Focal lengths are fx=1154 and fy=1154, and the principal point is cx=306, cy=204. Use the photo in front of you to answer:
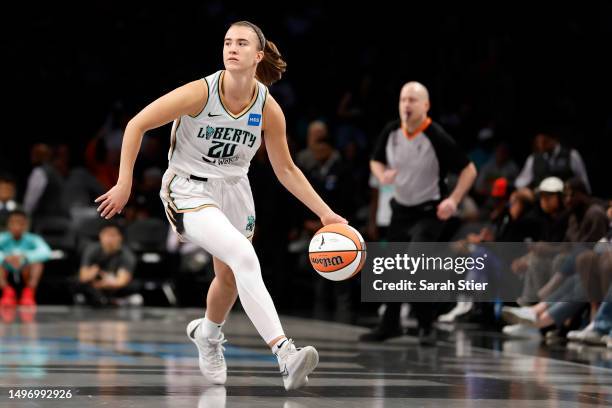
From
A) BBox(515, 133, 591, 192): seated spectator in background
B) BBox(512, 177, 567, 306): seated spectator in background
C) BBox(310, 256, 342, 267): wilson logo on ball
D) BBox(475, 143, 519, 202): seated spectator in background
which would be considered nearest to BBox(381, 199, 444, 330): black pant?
BBox(512, 177, 567, 306): seated spectator in background

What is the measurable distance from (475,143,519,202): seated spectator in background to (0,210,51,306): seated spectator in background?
565 cm

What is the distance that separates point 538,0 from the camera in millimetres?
17766

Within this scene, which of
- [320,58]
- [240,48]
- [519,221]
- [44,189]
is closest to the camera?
[240,48]

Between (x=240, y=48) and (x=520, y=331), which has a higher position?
(x=240, y=48)

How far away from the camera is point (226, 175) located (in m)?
6.72

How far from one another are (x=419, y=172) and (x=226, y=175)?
366 cm

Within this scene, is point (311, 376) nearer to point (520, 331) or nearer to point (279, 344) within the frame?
point (279, 344)

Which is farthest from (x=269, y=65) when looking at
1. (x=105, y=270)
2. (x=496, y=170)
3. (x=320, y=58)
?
(x=320, y=58)

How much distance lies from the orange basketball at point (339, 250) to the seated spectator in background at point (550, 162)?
5954 mm

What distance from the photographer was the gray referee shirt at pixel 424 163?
9.98m

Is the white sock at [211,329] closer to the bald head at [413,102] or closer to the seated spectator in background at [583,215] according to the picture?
the bald head at [413,102]

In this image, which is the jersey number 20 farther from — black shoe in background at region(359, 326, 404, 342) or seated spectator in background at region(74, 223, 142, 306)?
seated spectator in background at region(74, 223, 142, 306)

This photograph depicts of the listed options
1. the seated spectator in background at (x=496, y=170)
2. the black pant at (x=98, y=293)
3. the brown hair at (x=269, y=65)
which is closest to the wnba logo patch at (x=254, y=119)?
the brown hair at (x=269, y=65)

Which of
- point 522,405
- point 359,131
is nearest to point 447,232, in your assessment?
point 522,405
